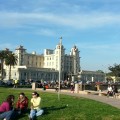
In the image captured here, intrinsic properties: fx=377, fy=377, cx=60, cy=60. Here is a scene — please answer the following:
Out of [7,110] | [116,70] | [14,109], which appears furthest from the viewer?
[116,70]

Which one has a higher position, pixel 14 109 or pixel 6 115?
pixel 14 109

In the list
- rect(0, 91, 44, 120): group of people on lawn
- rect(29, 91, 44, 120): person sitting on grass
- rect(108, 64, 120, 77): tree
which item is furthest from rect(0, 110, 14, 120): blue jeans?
rect(108, 64, 120, 77): tree

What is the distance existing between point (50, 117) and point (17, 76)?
151 m

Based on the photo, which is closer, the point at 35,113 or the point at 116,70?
the point at 35,113

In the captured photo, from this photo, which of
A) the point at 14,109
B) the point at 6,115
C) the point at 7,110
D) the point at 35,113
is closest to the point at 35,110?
the point at 35,113

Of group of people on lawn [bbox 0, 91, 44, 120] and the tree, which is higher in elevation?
the tree

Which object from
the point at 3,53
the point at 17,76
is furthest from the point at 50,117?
the point at 17,76

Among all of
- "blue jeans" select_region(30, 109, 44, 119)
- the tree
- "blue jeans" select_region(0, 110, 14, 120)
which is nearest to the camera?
"blue jeans" select_region(0, 110, 14, 120)

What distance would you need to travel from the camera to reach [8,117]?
15.9 m

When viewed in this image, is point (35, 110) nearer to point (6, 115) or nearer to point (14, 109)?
point (14, 109)

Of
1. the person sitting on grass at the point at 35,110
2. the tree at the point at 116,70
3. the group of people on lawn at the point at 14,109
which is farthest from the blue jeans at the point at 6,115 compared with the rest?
Result: the tree at the point at 116,70

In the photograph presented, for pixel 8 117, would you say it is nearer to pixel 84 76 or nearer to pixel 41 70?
pixel 41 70

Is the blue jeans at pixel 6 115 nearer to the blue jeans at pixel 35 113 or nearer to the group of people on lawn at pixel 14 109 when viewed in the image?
the group of people on lawn at pixel 14 109

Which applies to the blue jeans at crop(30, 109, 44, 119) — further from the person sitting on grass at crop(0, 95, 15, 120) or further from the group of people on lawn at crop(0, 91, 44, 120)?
the person sitting on grass at crop(0, 95, 15, 120)
